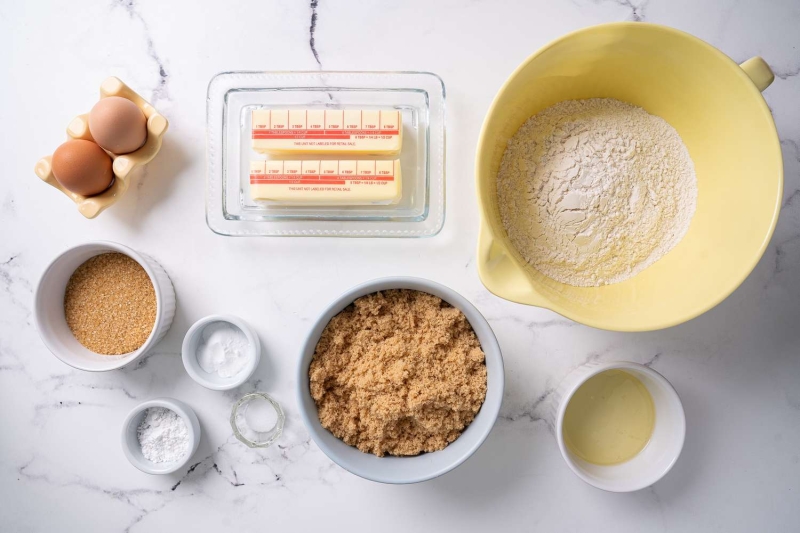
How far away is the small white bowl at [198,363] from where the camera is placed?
1051 millimetres

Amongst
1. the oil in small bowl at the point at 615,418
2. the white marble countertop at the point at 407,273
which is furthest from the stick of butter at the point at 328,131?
the oil in small bowl at the point at 615,418

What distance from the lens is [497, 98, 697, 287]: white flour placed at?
0.99m

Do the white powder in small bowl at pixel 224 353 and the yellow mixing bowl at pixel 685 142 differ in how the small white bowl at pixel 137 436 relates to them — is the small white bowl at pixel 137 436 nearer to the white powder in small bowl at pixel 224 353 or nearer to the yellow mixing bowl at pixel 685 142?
the white powder in small bowl at pixel 224 353

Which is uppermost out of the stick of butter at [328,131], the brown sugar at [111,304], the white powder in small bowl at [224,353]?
the stick of butter at [328,131]

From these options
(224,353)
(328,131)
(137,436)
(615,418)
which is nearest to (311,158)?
(328,131)

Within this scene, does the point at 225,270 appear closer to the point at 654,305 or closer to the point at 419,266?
the point at 419,266

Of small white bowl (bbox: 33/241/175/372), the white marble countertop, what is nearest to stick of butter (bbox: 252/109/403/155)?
the white marble countertop

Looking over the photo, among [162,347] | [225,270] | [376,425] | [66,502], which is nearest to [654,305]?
[376,425]

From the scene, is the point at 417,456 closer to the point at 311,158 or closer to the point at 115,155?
the point at 311,158

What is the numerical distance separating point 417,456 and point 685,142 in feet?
2.69

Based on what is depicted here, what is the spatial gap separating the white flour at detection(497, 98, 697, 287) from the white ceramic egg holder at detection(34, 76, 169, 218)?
0.72m

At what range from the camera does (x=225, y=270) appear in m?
1.12

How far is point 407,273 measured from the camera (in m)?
1.10

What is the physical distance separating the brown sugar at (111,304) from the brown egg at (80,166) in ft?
0.49
